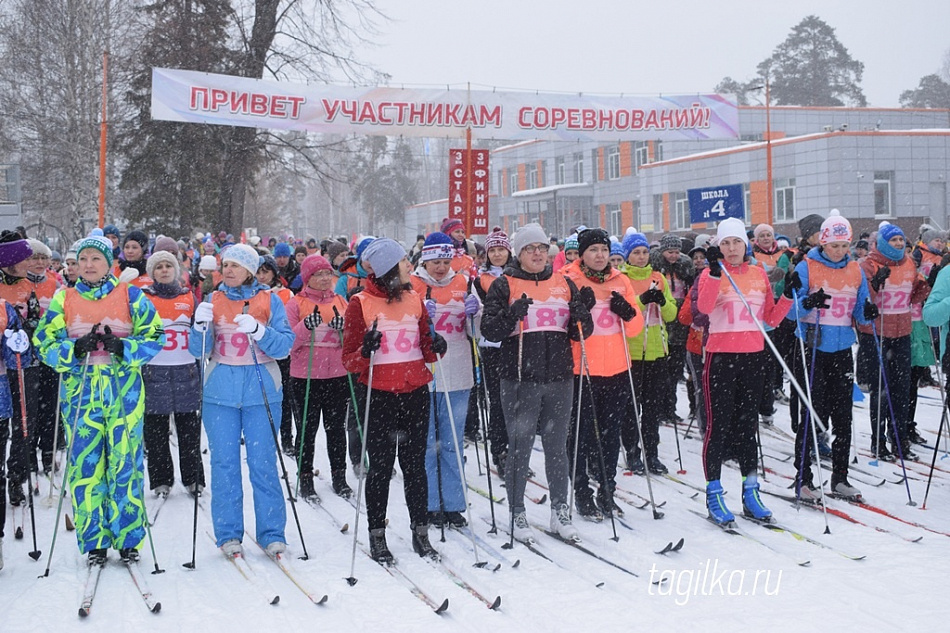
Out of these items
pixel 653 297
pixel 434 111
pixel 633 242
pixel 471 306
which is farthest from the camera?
pixel 434 111

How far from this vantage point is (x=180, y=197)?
76.4 ft

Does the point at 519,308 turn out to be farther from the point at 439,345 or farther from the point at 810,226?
the point at 810,226

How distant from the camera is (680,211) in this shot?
38.8 metres

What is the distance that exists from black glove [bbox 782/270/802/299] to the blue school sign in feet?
25.8

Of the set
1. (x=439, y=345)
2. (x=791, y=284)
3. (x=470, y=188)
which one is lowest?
(x=439, y=345)

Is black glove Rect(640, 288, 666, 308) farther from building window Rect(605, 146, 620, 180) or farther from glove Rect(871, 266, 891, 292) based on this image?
building window Rect(605, 146, 620, 180)

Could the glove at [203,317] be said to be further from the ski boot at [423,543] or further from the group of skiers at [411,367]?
the ski boot at [423,543]

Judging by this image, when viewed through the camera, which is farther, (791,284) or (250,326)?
(791,284)

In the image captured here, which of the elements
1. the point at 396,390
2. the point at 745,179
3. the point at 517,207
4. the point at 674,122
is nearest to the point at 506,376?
the point at 396,390

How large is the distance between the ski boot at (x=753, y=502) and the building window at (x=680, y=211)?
3343 centimetres

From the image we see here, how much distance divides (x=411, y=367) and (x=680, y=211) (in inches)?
1379

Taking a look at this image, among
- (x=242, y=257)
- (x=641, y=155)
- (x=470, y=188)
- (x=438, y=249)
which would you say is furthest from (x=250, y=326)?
(x=641, y=155)

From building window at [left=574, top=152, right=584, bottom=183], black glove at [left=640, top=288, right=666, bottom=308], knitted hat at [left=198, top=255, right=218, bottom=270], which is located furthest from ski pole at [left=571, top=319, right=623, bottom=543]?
building window at [left=574, top=152, right=584, bottom=183]

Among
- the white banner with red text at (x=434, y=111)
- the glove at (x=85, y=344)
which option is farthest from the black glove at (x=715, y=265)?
the white banner with red text at (x=434, y=111)
